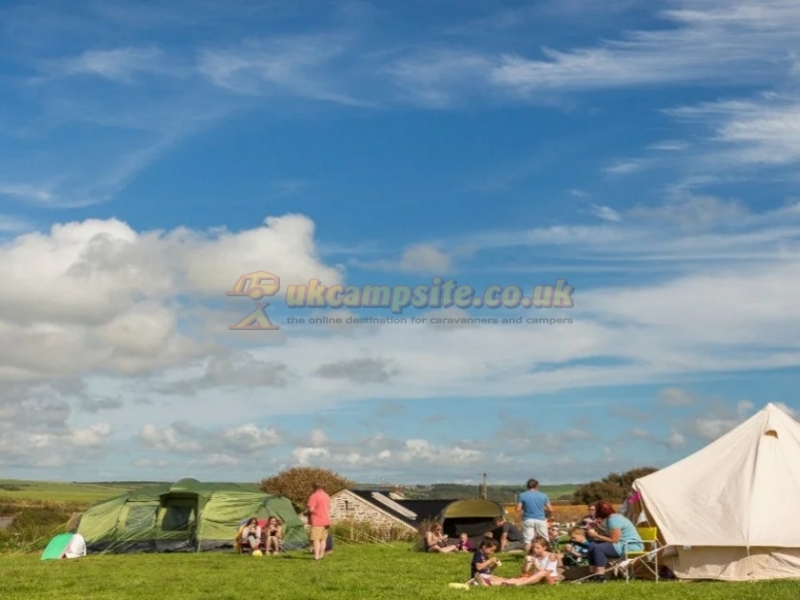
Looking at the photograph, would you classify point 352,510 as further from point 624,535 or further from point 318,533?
point 624,535

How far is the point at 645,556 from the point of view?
15.2 meters

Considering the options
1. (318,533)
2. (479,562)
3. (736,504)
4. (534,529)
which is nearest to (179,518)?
(318,533)

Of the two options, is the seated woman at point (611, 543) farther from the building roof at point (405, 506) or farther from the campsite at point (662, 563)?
the building roof at point (405, 506)

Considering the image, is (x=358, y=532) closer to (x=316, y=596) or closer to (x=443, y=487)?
(x=316, y=596)

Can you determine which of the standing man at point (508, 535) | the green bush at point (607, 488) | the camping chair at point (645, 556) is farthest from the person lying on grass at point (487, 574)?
the green bush at point (607, 488)

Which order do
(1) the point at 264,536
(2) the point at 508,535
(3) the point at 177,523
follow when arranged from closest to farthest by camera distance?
(2) the point at 508,535 < (1) the point at 264,536 < (3) the point at 177,523

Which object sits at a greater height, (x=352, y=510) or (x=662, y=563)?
(x=352, y=510)

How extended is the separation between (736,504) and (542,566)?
3.33 metres

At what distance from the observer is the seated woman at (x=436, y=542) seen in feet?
77.4

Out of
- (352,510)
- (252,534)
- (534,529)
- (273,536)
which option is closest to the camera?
(534,529)

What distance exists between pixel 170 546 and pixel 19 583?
41.1 ft

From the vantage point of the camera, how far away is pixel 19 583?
1562cm

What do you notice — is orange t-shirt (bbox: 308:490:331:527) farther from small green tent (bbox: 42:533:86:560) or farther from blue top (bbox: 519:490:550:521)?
small green tent (bbox: 42:533:86:560)

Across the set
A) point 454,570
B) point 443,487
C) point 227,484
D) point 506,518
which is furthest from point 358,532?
point 443,487
